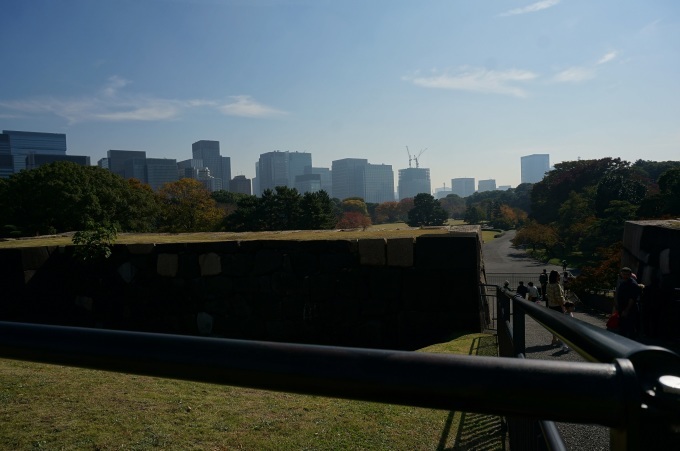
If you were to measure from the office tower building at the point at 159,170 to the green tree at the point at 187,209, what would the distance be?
135 metres

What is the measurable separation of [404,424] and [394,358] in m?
3.31

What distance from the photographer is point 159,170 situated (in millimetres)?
174875

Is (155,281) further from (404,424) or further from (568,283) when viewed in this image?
(568,283)

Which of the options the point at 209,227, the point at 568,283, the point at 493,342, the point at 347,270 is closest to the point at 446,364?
the point at 493,342

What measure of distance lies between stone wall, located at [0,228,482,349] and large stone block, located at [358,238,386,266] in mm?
13

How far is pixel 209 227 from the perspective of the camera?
4291 centimetres

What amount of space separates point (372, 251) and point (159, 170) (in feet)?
592

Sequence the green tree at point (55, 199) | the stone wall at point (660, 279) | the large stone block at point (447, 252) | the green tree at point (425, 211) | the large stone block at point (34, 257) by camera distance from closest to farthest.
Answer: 1. the stone wall at point (660, 279)
2. the large stone block at point (447, 252)
3. the large stone block at point (34, 257)
4. the green tree at point (55, 199)
5. the green tree at point (425, 211)

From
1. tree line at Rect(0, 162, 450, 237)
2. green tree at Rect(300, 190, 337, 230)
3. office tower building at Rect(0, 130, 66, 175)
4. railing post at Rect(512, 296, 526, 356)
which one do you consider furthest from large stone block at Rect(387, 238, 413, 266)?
office tower building at Rect(0, 130, 66, 175)

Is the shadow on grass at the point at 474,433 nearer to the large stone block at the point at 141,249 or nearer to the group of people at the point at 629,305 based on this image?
the group of people at the point at 629,305

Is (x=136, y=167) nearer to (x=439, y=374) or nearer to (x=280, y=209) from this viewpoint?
(x=280, y=209)

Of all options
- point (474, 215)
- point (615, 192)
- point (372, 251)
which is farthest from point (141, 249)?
point (474, 215)

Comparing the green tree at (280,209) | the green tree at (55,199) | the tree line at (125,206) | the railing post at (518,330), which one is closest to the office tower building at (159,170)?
the tree line at (125,206)

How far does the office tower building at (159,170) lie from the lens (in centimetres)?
17338
